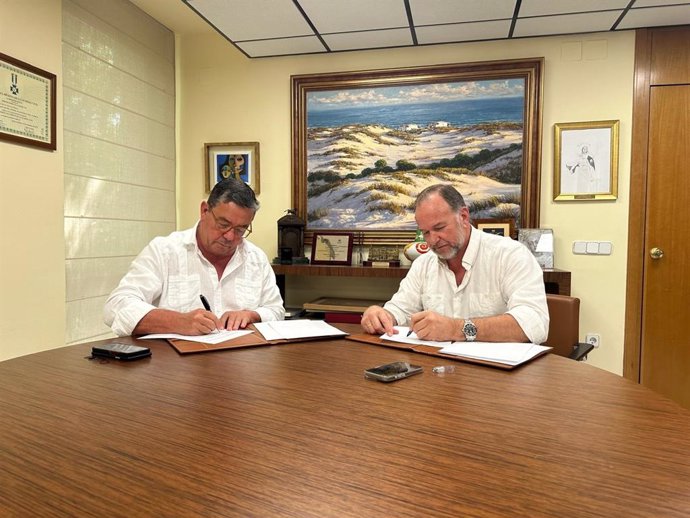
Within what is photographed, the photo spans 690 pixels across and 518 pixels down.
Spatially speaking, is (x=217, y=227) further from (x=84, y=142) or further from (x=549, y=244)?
(x=549, y=244)

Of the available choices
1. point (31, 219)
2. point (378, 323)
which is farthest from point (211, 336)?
point (31, 219)

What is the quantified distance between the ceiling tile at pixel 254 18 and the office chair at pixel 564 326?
218 cm

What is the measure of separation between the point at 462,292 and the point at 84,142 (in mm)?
2402

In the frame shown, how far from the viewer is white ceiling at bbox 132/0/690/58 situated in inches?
108

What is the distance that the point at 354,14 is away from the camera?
288 cm

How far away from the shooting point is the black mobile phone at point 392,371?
110cm

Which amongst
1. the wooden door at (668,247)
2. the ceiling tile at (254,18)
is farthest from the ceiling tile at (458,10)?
the wooden door at (668,247)

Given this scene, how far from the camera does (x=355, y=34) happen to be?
3178 mm

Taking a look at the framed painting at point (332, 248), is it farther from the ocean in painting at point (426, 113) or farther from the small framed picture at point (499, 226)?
the small framed picture at point (499, 226)

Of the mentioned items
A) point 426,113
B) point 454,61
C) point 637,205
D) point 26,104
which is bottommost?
point 637,205

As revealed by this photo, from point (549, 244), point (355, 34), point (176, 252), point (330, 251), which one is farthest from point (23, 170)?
point (549, 244)

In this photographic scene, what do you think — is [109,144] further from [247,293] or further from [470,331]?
[470,331]

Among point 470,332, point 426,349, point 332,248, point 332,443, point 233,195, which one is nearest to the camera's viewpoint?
point 332,443

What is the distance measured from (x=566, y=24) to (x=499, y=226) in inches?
51.8
